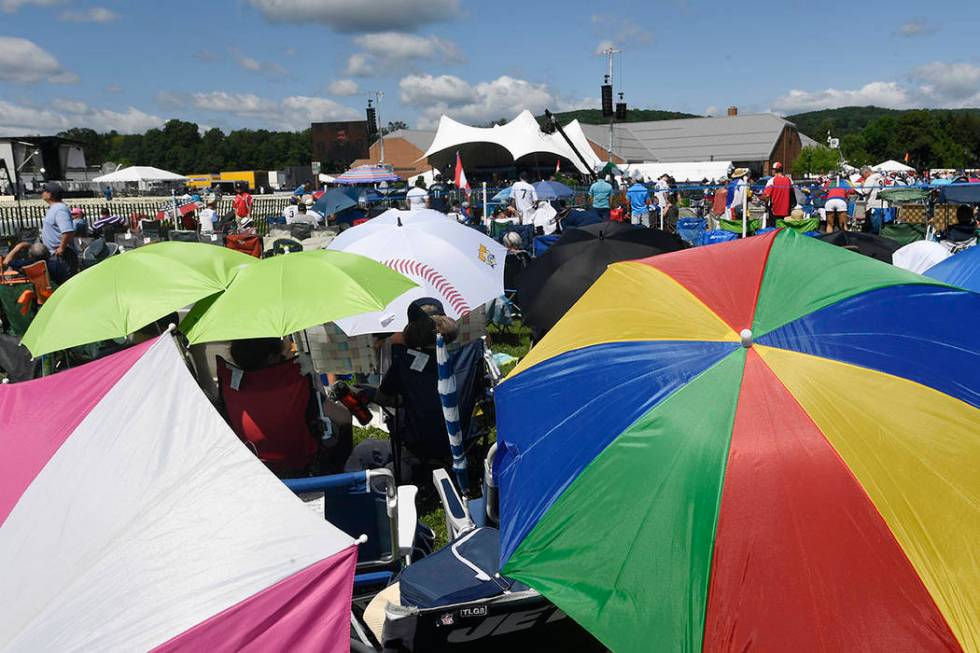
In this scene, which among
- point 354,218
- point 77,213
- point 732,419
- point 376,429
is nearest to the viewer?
point 732,419

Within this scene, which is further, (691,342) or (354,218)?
(354,218)

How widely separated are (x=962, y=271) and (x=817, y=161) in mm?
61219

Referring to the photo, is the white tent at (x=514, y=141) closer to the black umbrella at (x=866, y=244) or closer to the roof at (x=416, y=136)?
the black umbrella at (x=866, y=244)

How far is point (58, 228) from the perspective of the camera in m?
9.56

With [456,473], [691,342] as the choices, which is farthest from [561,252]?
[691,342]

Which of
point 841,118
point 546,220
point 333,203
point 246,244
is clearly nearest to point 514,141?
point 333,203

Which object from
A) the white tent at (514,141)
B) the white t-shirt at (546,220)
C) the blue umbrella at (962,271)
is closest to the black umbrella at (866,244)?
the blue umbrella at (962,271)

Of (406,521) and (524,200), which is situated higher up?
(524,200)

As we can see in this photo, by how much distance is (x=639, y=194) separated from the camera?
46.6 feet

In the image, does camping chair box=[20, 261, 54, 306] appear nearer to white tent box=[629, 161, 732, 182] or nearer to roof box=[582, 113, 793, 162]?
white tent box=[629, 161, 732, 182]

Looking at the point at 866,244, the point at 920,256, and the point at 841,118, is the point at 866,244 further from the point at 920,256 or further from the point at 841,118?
the point at 841,118

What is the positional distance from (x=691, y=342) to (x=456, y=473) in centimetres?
244

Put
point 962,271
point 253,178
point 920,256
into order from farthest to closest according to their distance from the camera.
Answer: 1. point 253,178
2. point 920,256
3. point 962,271

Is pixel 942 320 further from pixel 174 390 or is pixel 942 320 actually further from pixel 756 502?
pixel 174 390
